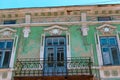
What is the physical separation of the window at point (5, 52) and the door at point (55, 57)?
5.44ft

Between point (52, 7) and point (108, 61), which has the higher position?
point (52, 7)

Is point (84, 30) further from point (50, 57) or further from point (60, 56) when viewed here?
point (50, 57)

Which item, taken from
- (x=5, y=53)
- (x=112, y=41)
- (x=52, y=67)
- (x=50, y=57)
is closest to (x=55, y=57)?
(x=50, y=57)

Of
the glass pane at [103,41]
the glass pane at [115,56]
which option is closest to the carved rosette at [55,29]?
the glass pane at [103,41]

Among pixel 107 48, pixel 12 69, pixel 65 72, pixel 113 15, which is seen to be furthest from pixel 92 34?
pixel 12 69

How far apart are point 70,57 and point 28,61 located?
1.79m

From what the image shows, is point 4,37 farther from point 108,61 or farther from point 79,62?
point 108,61

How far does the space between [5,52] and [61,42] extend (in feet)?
8.45

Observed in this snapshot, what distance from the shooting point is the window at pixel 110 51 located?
1004cm

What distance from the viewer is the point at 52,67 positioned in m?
9.90

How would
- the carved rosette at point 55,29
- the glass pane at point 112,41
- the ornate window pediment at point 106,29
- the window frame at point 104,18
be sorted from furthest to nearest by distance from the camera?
the window frame at point 104,18, the carved rosette at point 55,29, the ornate window pediment at point 106,29, the glass pane at point 112,41

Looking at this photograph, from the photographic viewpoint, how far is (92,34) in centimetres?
1085

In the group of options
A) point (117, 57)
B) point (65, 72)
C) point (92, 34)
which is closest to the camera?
point (65, 72)

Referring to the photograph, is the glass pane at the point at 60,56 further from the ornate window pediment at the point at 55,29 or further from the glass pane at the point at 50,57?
the ornate window pediment at the point at 55,29
